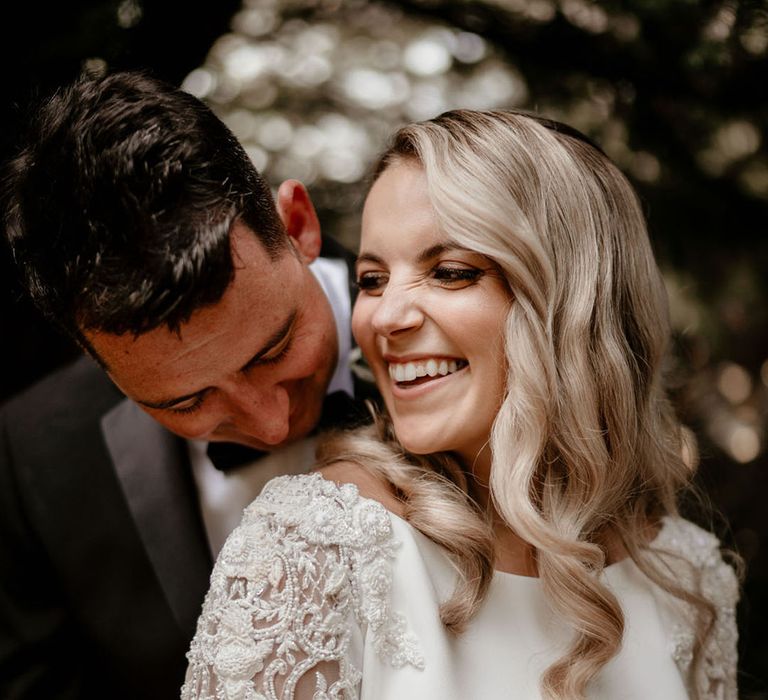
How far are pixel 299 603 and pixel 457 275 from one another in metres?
0.92

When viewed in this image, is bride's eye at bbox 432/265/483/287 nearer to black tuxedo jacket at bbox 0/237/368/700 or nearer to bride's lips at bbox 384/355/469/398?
bride's lips at bbox 384/355/469/398

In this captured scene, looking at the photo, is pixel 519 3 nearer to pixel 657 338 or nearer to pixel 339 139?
pixel 339 139

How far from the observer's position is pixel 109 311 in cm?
202

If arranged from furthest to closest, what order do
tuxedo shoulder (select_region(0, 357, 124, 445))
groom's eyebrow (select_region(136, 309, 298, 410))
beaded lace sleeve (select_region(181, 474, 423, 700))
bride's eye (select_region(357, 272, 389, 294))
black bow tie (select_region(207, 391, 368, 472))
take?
tuxedo shoulder (select_region(0, 357, 124, 445)) < black bow tie (select_region(207, 391, 368, 472)) < bride's eye (select_region(357, 272, 389, 294)) < groom's eyebrow (select_region(136, 309, 298, 410)) < beaded lace sleeve (select_region(181, 474, 423, 700))

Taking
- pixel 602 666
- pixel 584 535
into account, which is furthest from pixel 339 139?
pixel 602 666

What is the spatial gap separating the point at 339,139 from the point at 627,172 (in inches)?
62.4

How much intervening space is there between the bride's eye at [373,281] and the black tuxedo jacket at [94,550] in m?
0.95

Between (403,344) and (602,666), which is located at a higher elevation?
(403,344)

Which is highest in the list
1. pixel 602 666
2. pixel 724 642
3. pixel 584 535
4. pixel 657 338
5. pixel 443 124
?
pixel 443 124

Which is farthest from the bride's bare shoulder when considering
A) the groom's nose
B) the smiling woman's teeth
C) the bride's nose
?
the bride's nose

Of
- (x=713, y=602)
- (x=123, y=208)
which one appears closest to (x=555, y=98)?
(x=713, y=602)

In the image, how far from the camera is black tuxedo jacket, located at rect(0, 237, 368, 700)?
284cm

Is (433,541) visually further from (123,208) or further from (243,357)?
(123,208)

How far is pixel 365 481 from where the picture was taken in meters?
2.33
